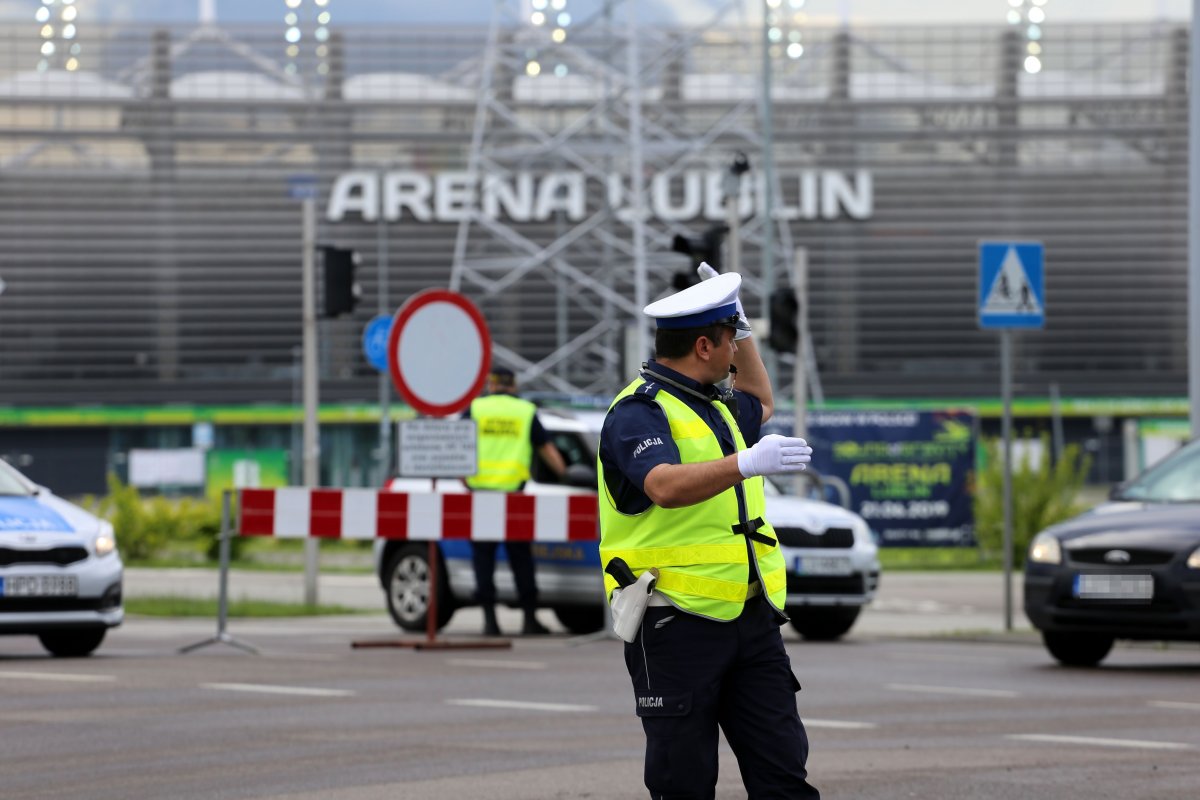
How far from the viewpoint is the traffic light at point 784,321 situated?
2236cm

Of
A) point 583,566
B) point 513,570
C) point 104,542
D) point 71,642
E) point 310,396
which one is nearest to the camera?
point 104,542

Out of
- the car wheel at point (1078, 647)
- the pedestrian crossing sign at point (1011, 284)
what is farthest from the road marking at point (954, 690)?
the pedestrian crossing sign at point (1011, 284)

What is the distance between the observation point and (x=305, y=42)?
78312 millimetres

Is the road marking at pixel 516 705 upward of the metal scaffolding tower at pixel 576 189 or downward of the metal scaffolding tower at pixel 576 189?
downward

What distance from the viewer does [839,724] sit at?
1001cm

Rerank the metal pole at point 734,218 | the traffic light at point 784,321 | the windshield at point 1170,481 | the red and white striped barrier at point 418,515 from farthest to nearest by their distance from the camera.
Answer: the metal pole at point 734,218 → the traffic light at point 784,321 → the red and white striped barrier at point 418,515 → the windshield at point 1170,481

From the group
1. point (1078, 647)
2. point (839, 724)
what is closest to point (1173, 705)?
point (839, 724)

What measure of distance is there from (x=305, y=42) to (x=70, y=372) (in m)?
14.3

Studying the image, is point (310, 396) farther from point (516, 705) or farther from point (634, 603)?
point (634, 603)

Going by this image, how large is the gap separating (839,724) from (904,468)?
22.4 m

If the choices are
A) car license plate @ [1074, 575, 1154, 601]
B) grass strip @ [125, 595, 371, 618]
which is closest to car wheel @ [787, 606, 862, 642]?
car license plate @ [1074, 575, 1154, 601]

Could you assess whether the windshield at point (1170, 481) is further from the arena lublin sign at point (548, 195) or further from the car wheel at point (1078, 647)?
the arena lublin sign at point (548, 195)

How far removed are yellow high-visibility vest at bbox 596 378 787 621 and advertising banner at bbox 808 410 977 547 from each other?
89.2ft

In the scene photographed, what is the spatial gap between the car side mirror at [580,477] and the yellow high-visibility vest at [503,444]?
12.3 inches
